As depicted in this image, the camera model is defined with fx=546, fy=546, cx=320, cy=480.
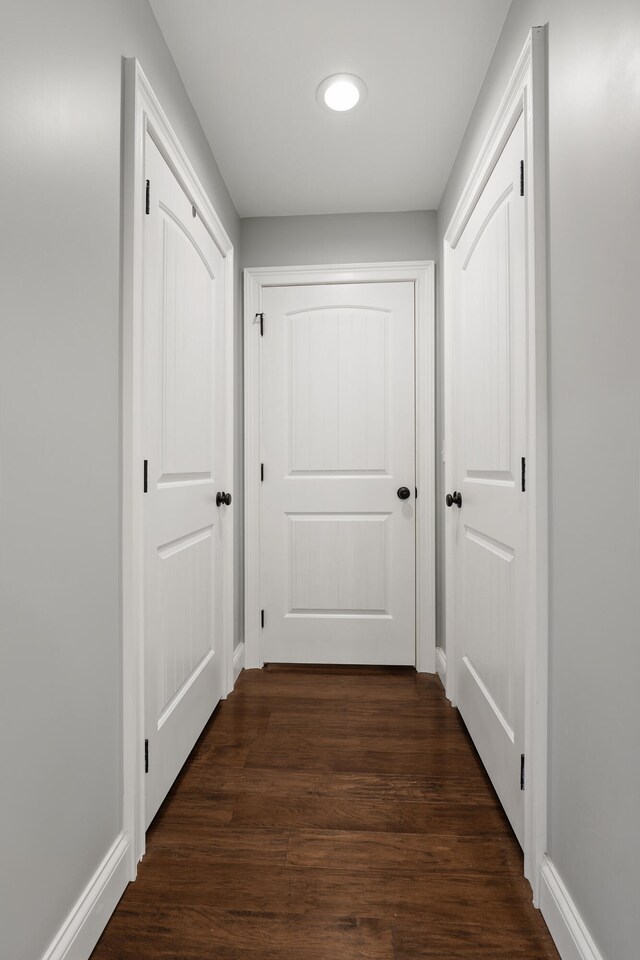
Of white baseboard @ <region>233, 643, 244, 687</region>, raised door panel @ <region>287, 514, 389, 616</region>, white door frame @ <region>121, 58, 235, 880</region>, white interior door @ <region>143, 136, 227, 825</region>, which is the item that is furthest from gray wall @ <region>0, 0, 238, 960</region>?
raised door panel @ <region>287, 514, 389, 616</region>

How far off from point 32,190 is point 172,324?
0.81 metres

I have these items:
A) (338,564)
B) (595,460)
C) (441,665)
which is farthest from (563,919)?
(338,564)

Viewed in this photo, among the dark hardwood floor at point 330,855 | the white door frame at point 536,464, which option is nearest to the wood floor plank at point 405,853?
the dark hardwood floor at point 330,855

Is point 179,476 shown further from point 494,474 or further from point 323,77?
point 323,77

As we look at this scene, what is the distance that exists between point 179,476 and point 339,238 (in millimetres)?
1653

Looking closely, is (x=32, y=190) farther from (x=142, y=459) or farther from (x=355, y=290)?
(x=355, y=290)

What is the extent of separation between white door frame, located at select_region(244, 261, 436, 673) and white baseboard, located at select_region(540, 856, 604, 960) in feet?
5.02

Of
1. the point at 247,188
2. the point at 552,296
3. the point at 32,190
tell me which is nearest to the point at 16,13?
the point at 32,190

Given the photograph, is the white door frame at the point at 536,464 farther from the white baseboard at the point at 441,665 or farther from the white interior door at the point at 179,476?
the white baseboard at the point at 441,665

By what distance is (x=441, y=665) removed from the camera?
2.62 meters

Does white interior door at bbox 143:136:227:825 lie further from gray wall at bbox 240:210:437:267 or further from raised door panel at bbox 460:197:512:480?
raised door panel at bbox 460:197:512:480

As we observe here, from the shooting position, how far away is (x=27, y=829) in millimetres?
944

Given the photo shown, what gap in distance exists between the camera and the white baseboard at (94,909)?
105cm

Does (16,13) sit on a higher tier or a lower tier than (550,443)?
higher
